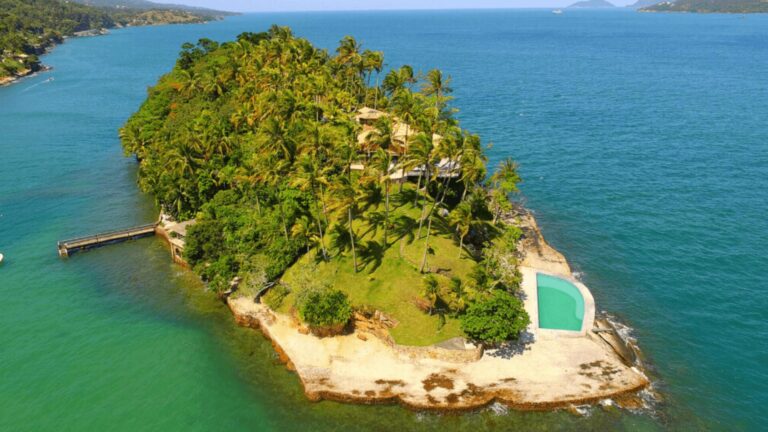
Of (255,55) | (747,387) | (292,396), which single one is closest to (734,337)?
(747,387)

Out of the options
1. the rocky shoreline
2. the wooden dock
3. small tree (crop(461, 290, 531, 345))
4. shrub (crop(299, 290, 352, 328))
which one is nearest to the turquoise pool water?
the rocky shoreline

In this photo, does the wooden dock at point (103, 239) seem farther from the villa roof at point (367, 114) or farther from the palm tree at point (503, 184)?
the palm tree at point (503, 184)

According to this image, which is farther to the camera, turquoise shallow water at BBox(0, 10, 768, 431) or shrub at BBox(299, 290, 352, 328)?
shrub at BBox(299, 290, 352, 328)

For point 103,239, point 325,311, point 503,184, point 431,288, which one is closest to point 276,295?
point 325,311

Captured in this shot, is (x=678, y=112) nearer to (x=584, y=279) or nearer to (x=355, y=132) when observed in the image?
(x=584, y=279)

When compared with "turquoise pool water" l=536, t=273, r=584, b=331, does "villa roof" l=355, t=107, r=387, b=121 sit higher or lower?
higher

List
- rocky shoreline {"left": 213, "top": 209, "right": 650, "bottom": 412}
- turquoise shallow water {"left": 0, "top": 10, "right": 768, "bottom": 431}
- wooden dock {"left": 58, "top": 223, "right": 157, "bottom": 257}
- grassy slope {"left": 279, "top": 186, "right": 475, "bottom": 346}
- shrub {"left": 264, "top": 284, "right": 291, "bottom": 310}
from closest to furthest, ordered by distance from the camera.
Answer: rocky shoreline {"left": 213, "top": 209, "right": 650, "bottom": 412} < turquoise shallow water {"left": 0, "top": 10, "right": 768, "bottom": 431} < grassy slope {"left": 279, "top": 186, "right": 475, "bottom": 346} < shrub {"left": 264, "top": 284, "right": 291, "bottom": 310} < wooden dock {"left": 58, "top": 223, "right": 157, "bottom": 257}

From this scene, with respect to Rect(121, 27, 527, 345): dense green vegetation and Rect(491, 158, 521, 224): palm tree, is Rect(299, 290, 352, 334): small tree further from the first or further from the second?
Rect(491, 158, 521, 224): palm tree
